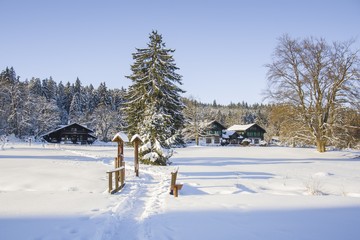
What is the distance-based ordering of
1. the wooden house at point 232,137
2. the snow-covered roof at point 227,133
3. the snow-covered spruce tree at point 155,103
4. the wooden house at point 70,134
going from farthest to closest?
the snow-covered roof at point 227,133
the wooden house at point 232,137
the wooden house at point 70,134
the snow-covered spruce tree at point 155,103

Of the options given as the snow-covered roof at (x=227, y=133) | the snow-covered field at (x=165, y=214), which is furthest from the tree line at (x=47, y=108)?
the snow-covered field at (x=165, y=214)

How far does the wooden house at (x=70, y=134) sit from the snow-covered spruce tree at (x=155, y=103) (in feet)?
159

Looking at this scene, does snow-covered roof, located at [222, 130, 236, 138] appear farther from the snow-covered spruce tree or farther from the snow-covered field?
the snow-covered field

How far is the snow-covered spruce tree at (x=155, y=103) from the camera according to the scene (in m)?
21.0

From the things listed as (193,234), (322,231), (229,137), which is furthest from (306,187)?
(229,137)

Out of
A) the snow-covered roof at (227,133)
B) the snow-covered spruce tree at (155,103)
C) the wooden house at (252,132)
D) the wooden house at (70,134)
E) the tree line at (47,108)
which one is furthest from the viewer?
the wooden house at (252,132)

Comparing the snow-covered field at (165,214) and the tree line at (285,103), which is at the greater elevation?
the tree line at (285,103)

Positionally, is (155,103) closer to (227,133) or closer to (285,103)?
(285,103)

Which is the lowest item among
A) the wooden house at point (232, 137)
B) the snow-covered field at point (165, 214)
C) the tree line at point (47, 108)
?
the snow-covered field at point (165, 214)

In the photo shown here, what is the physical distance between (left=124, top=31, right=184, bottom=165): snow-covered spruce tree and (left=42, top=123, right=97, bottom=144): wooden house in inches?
1914

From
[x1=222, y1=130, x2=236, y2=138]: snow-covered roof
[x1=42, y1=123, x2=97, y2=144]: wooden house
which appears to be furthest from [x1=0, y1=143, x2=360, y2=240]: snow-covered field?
[x1=222, y1=130, x2=236, y2=138]: snow-covered roof

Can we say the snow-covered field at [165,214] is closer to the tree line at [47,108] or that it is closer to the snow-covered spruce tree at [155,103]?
the snow-covered spruce tree at [155,103]

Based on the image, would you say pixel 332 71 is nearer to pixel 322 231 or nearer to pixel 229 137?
pixel 322 231

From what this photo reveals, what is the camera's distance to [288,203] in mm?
8586
